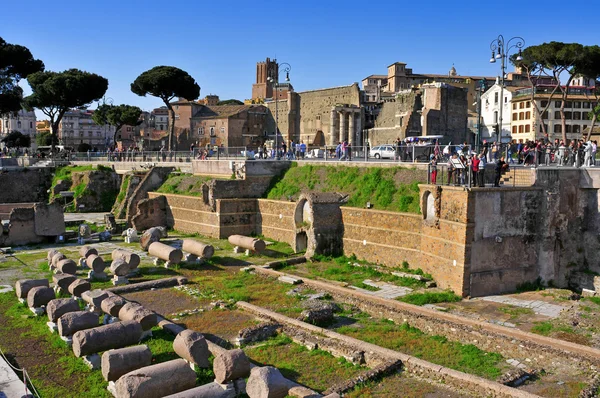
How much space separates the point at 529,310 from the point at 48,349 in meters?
12.3

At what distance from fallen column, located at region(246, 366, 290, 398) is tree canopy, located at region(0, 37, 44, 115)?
49.9 metres

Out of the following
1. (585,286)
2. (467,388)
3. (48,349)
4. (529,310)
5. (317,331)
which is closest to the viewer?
(467,388)

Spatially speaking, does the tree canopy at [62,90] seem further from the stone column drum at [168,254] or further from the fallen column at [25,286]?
the fallen column at [25,286]

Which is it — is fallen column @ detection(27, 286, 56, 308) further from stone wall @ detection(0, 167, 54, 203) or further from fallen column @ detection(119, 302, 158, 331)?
stone wall @ detection(0, 167, 54, 203)

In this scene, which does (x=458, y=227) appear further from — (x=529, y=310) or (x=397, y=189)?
(x=397, y=189)

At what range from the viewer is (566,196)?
60.1 feet

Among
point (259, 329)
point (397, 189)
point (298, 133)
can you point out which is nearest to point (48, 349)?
point (259, 329)

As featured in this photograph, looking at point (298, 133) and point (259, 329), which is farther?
point (298, 133)

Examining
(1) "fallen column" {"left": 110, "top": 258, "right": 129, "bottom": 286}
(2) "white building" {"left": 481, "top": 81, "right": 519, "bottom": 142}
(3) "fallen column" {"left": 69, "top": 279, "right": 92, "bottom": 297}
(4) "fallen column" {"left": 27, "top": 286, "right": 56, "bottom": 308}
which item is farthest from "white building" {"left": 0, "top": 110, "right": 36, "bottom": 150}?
(4) "fallen column" {"left": 27, "top": 286, "right": 56, "bottom": 308}

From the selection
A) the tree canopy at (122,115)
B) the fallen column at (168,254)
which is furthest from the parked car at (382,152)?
the tree canopy at (122,115)

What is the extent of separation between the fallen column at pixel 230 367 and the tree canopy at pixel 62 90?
147 feet

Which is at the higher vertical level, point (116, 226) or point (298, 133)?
point (298, 133)

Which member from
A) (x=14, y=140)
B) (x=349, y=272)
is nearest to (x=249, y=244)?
(x=349, y=272)

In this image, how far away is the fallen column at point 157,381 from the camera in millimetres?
8875
